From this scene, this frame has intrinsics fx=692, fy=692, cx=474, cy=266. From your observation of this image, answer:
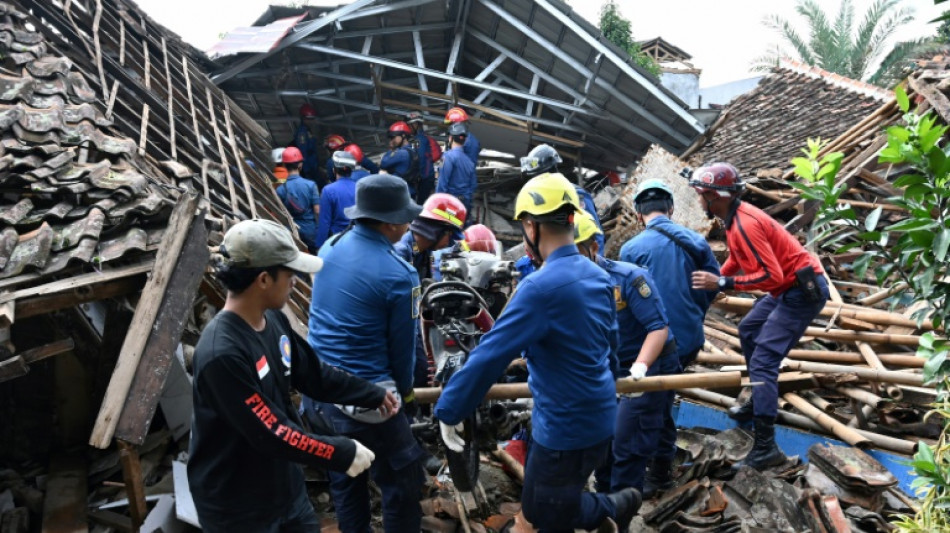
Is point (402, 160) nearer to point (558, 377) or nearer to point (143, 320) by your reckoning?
point (143, 320)

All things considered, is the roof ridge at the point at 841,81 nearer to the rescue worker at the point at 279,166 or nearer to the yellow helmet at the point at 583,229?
the rescue worker at the point at 279,166

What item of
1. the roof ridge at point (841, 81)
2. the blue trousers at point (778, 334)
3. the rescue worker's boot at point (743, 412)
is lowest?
the rescue worker's boot at point (743, 412)

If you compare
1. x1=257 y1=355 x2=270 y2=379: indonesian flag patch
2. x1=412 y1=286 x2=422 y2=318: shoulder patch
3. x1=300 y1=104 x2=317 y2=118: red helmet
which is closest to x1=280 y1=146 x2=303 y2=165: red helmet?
x1=300 y1=104 x2=317 y2=118: red helmet

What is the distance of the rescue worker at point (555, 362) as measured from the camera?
9.79 ft

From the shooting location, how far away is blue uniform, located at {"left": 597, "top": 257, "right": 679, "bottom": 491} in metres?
4.14

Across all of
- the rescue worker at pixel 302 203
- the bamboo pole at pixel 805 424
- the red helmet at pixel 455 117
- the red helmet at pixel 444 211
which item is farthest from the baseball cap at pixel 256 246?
the red helmet at pixel 455 117

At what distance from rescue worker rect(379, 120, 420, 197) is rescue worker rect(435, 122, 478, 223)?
50cm

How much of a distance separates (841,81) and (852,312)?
32.6ft

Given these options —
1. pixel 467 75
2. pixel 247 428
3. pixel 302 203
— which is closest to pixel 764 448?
pixel 247 428

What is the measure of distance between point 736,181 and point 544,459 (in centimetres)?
279

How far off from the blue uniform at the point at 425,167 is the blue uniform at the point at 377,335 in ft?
20.6

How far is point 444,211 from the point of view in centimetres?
464

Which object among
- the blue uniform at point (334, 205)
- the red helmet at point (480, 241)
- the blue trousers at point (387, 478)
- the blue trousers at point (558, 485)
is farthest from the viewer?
the blue uniform at point (334, 205)

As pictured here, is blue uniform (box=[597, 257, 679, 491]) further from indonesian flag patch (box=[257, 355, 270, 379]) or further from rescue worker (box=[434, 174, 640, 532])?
indonesian flag patch (box=[257, 355, 270, 379])
